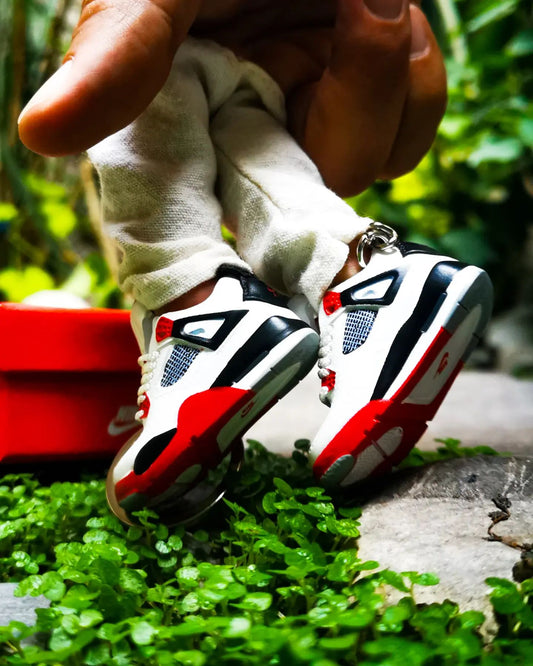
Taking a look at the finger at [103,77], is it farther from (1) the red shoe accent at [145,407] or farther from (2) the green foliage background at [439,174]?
(2) the green foliage background at [439,174]

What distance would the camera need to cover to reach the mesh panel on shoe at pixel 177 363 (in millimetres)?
885

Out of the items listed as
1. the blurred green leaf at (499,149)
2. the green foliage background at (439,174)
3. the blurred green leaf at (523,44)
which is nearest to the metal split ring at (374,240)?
the green foliage background at (439,174)

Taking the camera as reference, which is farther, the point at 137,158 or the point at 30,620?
Answer: the point at 137,158

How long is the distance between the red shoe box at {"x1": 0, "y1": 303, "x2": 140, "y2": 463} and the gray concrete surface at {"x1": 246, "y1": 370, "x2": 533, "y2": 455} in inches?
16.6

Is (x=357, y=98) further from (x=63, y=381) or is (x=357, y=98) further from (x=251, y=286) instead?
(x=63, y=381)

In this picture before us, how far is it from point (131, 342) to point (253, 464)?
0.31 meters

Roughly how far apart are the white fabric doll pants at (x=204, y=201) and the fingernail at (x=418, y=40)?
0.88 ft

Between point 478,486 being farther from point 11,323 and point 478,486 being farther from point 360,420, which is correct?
point 11,323

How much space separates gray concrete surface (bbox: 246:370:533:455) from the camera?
1.59 metres

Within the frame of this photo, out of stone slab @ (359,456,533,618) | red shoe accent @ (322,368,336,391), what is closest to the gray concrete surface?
stone slab @ (359,456,533,618)

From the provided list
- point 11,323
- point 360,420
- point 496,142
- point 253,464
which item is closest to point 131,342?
point 11,323

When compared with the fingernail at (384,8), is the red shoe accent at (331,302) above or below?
below

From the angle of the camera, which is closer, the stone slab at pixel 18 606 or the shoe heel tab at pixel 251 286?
the stone slab at pixel 18 606

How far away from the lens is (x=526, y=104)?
9.36ft
